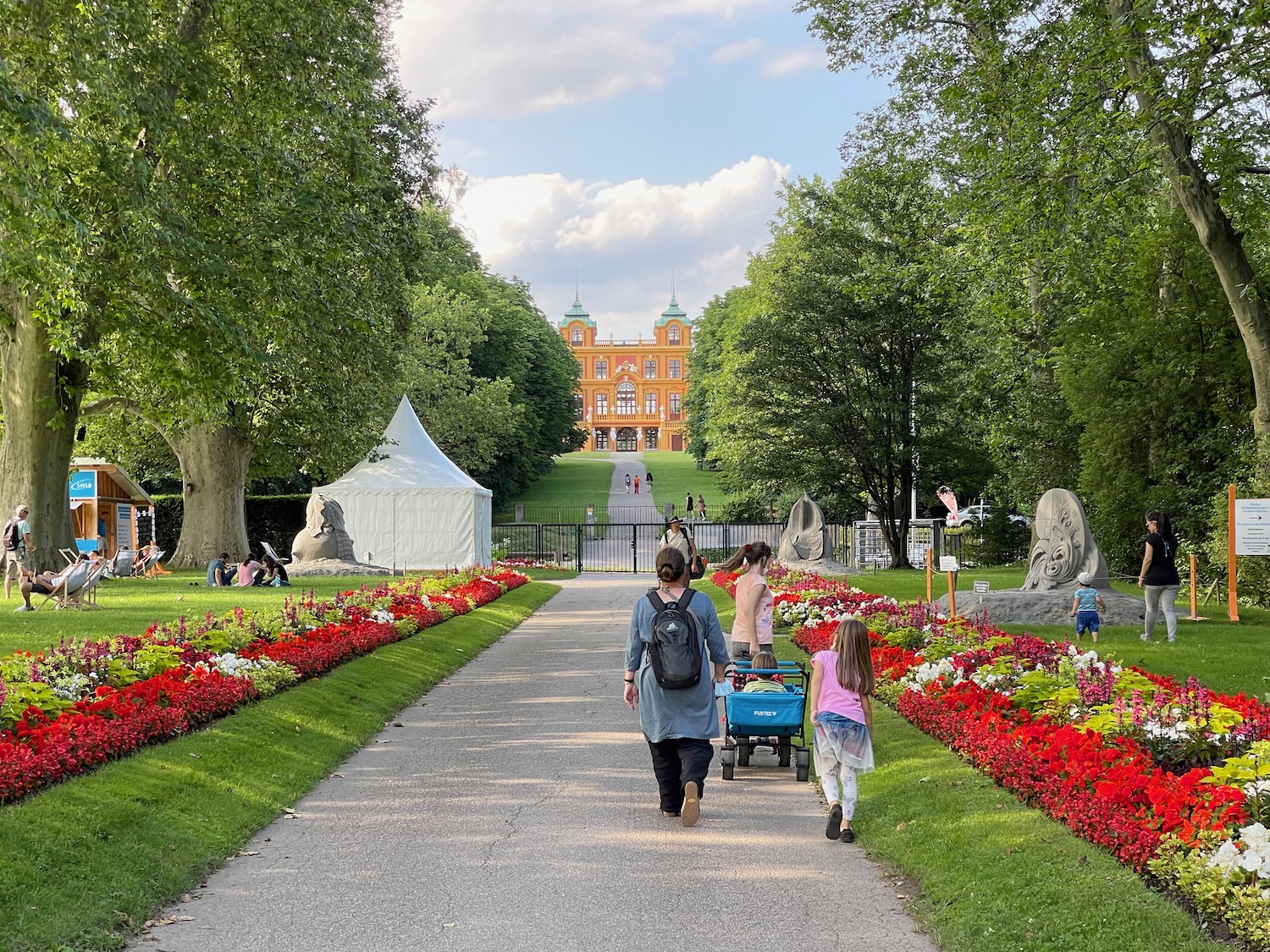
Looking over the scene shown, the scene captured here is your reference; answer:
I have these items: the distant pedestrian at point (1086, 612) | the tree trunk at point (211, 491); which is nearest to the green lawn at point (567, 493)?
the tree trunk at point (211, 491)

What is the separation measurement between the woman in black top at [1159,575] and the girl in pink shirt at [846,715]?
29.2ft

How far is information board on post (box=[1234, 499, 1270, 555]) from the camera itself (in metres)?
16.1

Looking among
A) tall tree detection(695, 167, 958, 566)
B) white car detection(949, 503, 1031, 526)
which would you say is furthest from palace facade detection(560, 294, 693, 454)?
tall tree detection(695, 167, 958, 566)

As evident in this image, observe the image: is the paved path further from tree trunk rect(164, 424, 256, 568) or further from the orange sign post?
tree trunk rect(164, 424, 256, 568)

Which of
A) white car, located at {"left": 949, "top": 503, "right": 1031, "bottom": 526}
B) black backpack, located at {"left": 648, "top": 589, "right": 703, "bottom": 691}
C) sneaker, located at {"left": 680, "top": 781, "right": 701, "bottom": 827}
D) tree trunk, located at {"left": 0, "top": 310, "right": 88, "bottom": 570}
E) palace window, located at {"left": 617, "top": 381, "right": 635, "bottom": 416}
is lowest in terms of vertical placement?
sneaker, located at {"left": 680, "top": 781, "right": 701, "bottom": 827}

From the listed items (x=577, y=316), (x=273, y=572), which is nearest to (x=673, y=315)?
(x=577, y=316)

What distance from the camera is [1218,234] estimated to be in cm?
1825

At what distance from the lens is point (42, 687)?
25.8 ft

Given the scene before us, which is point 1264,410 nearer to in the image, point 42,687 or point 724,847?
point 724,847

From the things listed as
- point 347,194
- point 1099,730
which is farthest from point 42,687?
point 347,194

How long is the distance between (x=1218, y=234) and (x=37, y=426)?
18.4 m

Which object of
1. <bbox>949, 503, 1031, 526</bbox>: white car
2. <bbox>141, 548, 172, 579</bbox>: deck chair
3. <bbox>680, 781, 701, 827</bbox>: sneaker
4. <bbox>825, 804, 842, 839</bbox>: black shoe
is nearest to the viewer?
<bbox>825, 804, 842, 839</bbox>: black shoe

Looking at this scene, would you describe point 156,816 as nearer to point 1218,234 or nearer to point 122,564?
point 1218,234

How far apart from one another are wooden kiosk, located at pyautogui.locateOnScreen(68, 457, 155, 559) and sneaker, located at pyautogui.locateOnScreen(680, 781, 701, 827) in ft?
87.4
